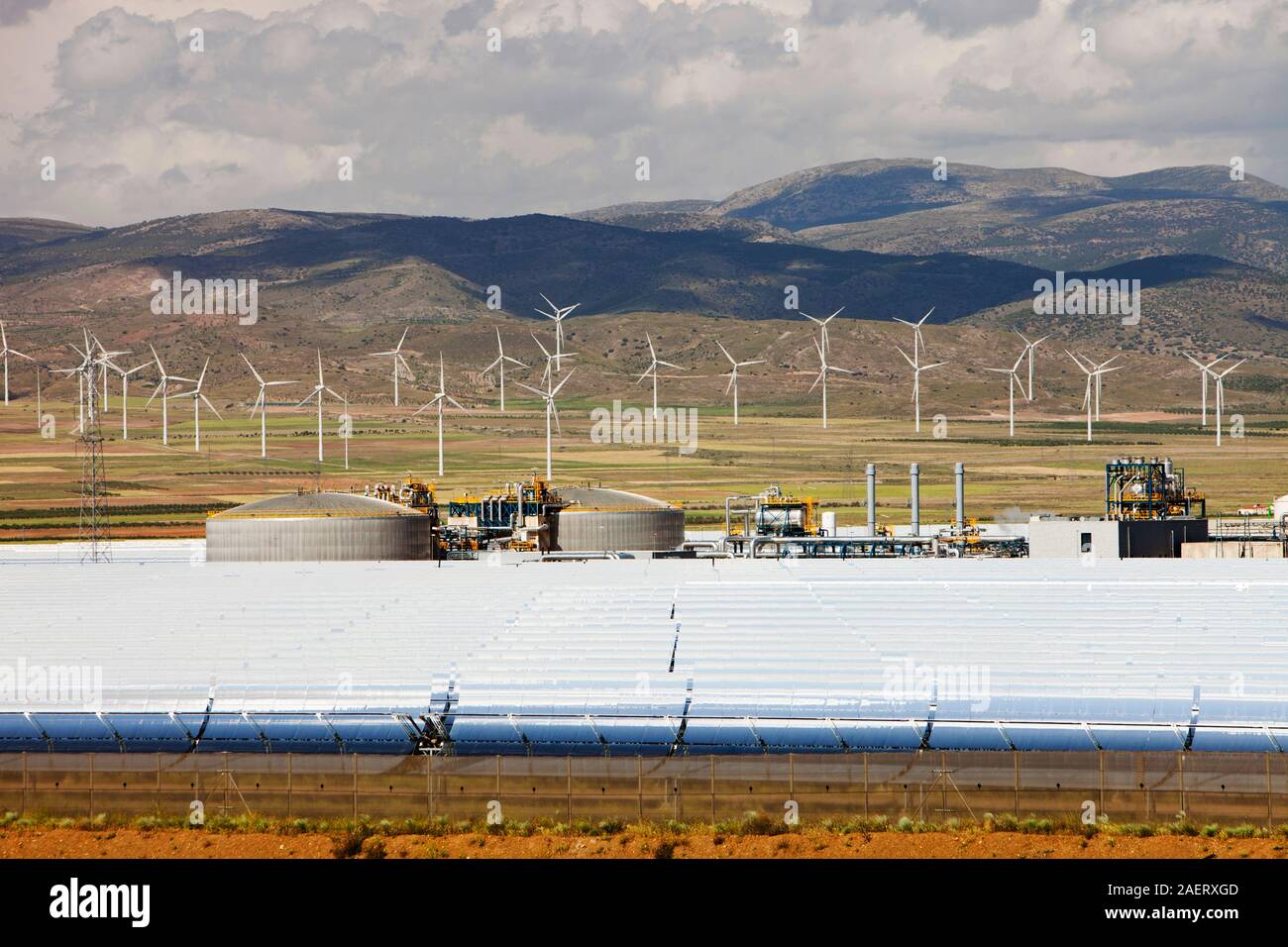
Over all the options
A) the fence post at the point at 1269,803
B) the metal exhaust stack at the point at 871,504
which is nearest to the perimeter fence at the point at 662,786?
the fence post at the point at 1269,803

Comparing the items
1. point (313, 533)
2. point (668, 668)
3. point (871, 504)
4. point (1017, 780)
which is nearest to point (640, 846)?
point (668, 668)

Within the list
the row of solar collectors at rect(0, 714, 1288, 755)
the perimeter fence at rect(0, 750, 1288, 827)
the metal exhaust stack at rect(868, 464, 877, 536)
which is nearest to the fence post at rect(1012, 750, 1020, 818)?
the perimeter fence at rect(0, 750, 1288, 827)

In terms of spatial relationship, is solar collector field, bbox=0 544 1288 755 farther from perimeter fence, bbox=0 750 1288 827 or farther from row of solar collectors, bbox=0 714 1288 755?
perimeter fence, bbox=0 750 1288 827

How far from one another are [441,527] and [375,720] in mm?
63350

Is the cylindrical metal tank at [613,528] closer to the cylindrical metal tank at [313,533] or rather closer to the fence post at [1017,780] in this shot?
the cylindrical metal tank at [313,533]

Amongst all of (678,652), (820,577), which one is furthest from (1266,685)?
(820,577)

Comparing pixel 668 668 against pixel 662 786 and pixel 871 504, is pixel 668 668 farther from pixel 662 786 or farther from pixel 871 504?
pixel 871 504

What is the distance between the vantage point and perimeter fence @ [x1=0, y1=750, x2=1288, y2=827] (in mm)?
40219

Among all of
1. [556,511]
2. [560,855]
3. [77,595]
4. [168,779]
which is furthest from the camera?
[556,511]

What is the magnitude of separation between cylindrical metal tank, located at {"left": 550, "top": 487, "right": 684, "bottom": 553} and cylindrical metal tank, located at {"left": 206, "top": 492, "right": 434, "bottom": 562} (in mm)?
12119

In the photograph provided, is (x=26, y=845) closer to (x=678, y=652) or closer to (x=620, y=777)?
(x=620, y=777)

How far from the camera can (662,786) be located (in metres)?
41.6

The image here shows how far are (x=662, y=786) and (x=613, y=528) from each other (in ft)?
208

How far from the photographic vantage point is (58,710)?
151ft
